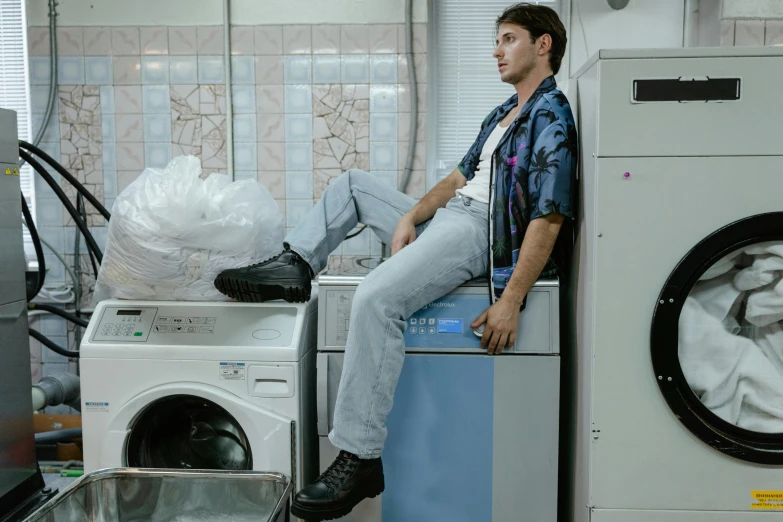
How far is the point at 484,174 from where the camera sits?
1.83 metres

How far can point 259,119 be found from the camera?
8.77ft

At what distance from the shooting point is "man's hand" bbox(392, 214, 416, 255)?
73.1 inches

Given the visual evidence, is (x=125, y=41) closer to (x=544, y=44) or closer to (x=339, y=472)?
(x=544, y=44)

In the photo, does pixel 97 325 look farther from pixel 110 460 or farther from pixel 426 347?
pixel 426 347

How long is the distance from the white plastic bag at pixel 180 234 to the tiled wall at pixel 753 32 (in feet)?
6.45

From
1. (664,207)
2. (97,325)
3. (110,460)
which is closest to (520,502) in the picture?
(664,207)

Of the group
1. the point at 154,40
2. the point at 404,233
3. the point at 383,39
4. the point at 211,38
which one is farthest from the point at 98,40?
the point at 404,233

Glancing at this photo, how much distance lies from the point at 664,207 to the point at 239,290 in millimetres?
1082

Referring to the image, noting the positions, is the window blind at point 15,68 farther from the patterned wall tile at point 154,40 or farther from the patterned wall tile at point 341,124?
the patterned wall tile at point 341,124

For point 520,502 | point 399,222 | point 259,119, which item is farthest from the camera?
point 259,119

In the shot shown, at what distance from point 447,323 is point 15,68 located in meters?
2.31

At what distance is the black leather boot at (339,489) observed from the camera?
58.9 inches

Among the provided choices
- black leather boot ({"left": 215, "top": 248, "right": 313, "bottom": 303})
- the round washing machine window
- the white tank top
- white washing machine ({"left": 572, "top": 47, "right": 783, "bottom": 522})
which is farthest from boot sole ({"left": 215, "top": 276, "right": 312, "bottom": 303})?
white washing machine ({"left": 572, "top": 47, "right": 783, "bottom": 522})

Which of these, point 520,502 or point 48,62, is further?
point 48,62
